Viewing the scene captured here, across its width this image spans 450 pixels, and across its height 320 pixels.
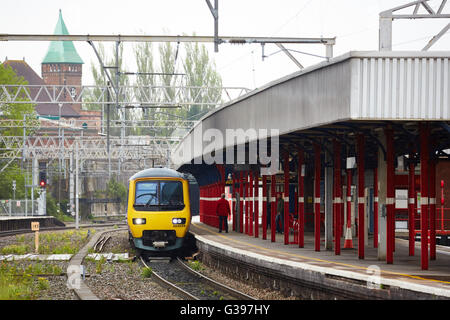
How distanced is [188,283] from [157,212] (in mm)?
6363

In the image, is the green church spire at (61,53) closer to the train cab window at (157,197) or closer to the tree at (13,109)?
the tree at (13,109)

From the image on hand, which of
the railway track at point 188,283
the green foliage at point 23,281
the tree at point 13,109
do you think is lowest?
the railway track at point 188,283

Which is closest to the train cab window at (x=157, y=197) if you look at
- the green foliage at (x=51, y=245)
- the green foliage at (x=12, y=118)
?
the green foliage at (x=51, y=245)

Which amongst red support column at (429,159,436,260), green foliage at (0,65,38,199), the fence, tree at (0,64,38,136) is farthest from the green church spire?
red support column at (429,159,436,260)

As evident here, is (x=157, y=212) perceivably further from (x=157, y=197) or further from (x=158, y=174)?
(x=158, y=174)

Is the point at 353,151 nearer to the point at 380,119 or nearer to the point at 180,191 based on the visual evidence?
the point at 180,191

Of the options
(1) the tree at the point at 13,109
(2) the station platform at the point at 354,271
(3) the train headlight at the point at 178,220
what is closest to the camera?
(2) the station platform at the point at 354,271

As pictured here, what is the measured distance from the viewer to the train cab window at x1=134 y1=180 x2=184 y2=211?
2556 centimetres

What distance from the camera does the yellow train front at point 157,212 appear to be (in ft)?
83.1

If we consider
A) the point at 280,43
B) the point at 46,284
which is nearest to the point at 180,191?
the point at 280,43

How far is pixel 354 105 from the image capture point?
14273mm

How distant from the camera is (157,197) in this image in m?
25.7

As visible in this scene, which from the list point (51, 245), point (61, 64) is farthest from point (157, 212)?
point (61, 64)

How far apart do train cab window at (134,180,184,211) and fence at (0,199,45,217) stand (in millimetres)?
30330
